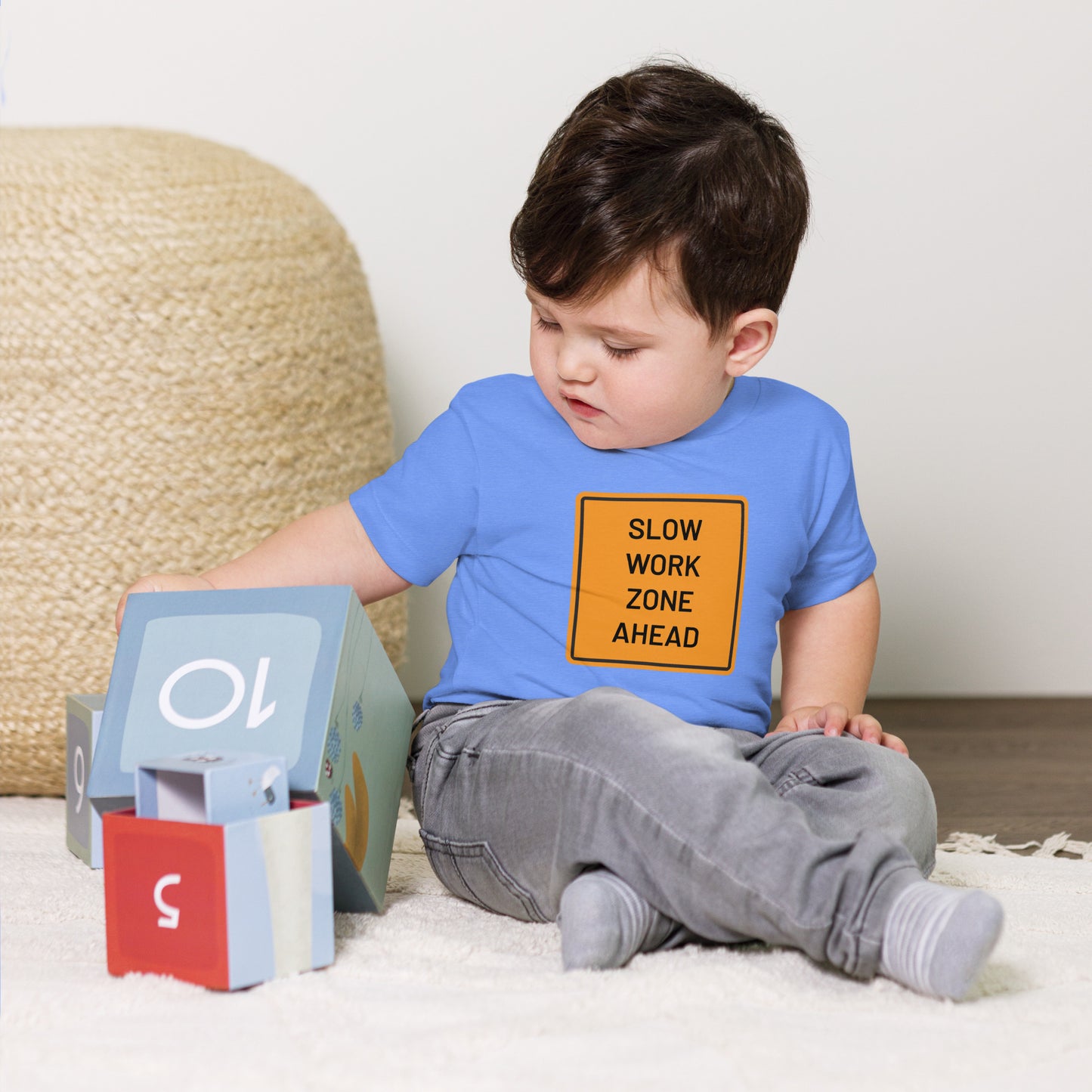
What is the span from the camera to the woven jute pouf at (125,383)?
1.18m

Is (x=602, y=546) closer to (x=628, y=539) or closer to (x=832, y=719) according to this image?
(x=628, y=539)

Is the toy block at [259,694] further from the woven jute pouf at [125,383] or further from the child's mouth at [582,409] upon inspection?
the woven jute pouf at [125,383]

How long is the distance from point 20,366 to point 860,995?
0.92m

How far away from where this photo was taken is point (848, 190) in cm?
176

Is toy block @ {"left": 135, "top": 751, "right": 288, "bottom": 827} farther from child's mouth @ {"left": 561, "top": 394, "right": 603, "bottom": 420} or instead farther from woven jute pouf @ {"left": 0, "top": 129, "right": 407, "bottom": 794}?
woven jute pouf @ {"left": 0, "top": 129, "right": 407, "bottom": 794}

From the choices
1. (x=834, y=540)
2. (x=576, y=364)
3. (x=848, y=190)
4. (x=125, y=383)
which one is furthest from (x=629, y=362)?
(x=848, y=190)

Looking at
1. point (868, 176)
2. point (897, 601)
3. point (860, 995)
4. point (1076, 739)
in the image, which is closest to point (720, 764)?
point (860, 995)

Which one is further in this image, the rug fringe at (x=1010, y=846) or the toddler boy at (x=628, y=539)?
the rug fringe at (x=1010, y=846)

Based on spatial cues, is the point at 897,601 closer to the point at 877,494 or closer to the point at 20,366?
the point at 877,494

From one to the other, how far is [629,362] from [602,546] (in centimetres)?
14

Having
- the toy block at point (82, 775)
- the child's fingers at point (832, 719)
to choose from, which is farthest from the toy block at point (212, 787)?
the child's fingers at point (832, 719)

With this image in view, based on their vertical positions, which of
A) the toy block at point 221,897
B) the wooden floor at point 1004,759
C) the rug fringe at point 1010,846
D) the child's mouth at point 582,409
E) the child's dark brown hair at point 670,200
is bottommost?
the wooden floor at point 1004,759

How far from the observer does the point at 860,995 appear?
673mm

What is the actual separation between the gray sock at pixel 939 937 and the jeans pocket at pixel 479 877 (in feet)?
0.83
